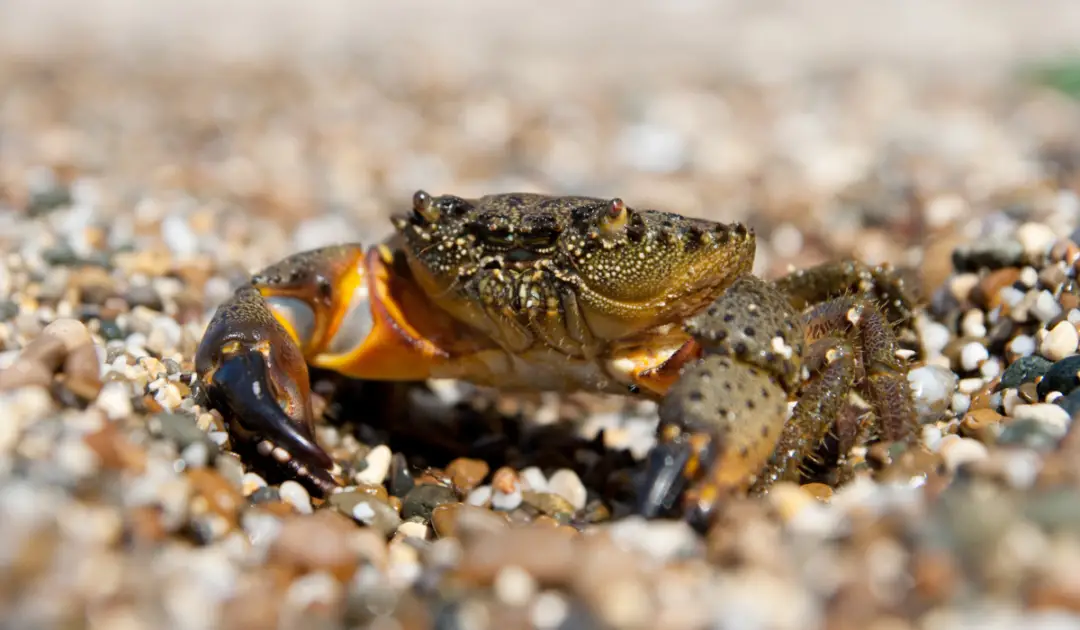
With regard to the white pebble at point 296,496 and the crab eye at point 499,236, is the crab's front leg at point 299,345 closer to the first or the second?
the white pebble at point 296,496

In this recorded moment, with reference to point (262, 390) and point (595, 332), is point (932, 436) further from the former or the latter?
point (262, 390)

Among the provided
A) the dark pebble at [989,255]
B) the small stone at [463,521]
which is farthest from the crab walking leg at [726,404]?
the dark pebble at [989,255]

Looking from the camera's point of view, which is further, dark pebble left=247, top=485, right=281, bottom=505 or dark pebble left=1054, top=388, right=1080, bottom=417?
dark pebble left=247, top=485, right=281, bottom=505

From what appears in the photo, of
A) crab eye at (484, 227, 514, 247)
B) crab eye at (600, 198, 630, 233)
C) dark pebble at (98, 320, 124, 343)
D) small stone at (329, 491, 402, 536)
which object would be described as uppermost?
crab eye at (600, 198, 630, 233)

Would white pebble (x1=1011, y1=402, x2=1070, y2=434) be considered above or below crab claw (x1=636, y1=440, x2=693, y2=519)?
above

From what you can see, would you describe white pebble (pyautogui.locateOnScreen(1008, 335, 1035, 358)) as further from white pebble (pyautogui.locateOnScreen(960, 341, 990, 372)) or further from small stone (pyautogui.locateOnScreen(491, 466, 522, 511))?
small stone (pyautogui.locateOnScreen(491, 466, 522, 511))

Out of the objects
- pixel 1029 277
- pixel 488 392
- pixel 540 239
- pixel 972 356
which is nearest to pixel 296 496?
pixel 540 239

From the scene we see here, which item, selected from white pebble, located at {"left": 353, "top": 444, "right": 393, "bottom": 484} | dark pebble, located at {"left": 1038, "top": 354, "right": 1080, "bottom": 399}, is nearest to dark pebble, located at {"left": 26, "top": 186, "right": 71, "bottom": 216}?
white pebble, located at {"left": 353, "top": 444, "right": 393, "bottom": 484}
